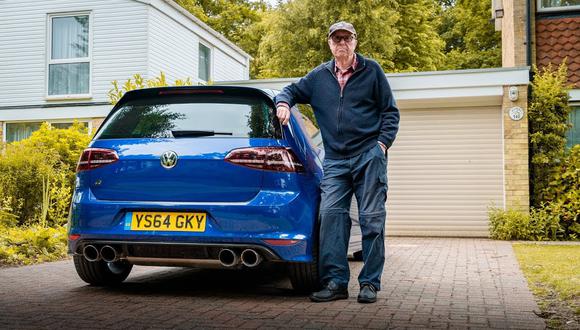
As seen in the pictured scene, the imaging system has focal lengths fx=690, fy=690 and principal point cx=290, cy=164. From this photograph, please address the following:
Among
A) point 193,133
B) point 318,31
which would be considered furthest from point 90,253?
point 318,31

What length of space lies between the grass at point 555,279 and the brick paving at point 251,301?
0.13m

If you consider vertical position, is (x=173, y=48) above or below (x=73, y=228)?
above

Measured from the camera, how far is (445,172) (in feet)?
43.1

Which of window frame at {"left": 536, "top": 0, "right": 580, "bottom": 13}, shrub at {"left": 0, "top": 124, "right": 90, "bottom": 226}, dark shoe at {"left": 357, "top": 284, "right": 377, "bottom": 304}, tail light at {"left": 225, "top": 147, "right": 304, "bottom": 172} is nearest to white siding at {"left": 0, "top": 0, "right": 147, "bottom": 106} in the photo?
shrub at {"left": 0, "top": 124, "right": 90, "bottom": 226}

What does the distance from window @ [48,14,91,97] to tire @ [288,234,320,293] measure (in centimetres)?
1490

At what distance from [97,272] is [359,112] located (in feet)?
8.19

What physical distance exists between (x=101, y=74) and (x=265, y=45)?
1315 centimetres

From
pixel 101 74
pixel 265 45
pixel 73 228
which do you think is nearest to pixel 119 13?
pixel 101 74

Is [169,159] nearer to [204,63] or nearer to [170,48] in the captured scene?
[170,48]

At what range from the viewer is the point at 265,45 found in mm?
30891

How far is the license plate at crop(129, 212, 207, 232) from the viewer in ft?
16.1

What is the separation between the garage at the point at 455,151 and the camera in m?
12.3

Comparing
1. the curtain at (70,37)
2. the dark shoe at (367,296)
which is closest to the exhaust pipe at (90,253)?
the dark shoe at (367,296)

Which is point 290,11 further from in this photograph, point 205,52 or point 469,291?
point 469,291
